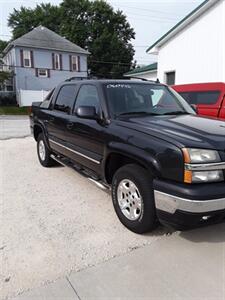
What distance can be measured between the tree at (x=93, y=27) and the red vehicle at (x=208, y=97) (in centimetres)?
4055

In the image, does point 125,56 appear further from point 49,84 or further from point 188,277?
point 188,277

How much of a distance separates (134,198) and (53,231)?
105 centimetres

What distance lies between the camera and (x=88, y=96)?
459 cm

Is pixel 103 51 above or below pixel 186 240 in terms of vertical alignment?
above

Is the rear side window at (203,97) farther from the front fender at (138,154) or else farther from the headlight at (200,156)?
the headlight at (200,156)

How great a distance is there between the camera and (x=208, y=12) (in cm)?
1277

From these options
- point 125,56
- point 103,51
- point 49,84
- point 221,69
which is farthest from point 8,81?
point 221,69

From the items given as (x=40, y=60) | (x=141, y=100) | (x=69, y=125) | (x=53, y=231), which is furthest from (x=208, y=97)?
(x=40, y=60)

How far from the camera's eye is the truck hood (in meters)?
2.96

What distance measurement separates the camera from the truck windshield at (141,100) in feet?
13.4

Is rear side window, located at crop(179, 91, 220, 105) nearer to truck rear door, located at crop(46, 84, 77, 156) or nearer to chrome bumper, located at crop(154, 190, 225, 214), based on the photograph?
truck rear door, located at crop(46, 84, 77, 156)

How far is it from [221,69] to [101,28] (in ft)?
138

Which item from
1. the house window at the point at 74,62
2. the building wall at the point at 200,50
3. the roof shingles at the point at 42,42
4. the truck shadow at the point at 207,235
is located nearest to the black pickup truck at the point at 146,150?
the truck shadow at the point at 207,235

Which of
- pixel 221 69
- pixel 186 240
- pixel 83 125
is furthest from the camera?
pixel 221 69
